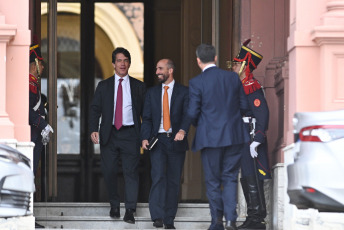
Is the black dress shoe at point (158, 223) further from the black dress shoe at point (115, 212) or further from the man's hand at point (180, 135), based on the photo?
the man's hand at point (180, 135)

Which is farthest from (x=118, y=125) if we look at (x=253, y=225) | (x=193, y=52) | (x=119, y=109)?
(x=193, y=52)

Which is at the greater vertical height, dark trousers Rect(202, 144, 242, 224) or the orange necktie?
the orange necktie

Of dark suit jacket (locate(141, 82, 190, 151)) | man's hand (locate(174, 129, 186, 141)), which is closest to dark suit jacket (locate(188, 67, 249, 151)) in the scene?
man's hand (locate(174, 129, 186, 141))

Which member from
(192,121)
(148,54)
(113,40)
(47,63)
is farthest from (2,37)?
(113,40)

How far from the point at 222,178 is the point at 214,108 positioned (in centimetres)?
70

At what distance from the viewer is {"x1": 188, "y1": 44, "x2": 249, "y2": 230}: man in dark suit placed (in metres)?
12.3

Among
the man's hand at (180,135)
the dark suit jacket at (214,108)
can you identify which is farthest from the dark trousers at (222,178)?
the man's hand at (180,135)

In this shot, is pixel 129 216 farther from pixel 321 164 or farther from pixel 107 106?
pixel 321 164

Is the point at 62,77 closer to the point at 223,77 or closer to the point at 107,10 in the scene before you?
the point at 107,10

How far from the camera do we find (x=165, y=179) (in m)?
13.9

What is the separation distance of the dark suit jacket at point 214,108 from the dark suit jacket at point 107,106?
2.08 m

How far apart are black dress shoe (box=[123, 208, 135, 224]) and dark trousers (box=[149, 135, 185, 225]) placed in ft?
1.21

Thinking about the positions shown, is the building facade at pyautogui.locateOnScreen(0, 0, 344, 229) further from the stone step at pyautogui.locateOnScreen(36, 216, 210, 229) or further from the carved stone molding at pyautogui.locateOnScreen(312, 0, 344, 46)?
the stone step at pyautogui.locateOnScreen(36, 216, 210, 229)

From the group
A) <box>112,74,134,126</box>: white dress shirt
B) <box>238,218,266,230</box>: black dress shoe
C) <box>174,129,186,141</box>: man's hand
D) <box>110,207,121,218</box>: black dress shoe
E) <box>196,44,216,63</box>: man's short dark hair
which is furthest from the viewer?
<box>112,74,134,126</box>: white dress shirt
